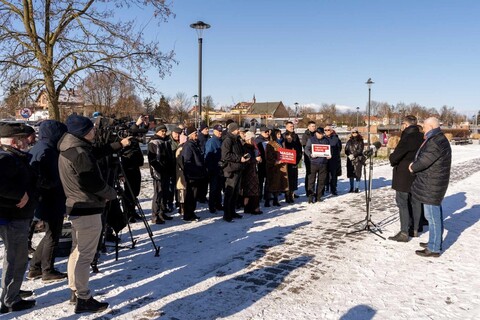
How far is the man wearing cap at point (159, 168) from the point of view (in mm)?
7215

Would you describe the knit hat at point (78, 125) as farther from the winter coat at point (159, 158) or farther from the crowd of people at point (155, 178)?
the winter coat at point (159, 158)

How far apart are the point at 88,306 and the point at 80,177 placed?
1326 millimetres

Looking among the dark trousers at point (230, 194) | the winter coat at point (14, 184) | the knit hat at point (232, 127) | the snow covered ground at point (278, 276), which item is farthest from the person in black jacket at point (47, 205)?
the knit hat at point (232, 127)

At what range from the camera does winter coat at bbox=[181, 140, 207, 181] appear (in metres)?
7.43

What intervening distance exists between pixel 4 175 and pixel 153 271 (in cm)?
220

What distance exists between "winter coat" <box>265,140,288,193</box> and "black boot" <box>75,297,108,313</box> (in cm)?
574

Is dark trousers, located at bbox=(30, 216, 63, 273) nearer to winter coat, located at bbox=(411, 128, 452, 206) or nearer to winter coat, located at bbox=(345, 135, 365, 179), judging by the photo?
winter coat, located at bbox=(411, 128, 452, 206)

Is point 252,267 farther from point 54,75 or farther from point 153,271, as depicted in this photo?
point 54,75

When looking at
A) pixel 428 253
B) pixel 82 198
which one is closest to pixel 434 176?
pixel 428 253

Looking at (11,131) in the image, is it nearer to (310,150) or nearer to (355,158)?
(310,150)

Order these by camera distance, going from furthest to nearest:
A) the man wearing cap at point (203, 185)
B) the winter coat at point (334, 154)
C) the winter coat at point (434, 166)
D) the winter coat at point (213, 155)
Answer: the winter coat at point (334, 154) → the man wearing cap at point (203, 185) → the winter coat at point (213, 155) → the winter coat at point (434, 166)

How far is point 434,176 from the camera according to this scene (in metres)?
5.66

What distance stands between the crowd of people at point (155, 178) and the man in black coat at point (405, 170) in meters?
0.02

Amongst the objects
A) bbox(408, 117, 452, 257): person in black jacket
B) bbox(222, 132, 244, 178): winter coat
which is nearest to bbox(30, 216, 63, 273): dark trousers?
bbox(222, 132, 244, 178): winter coat
